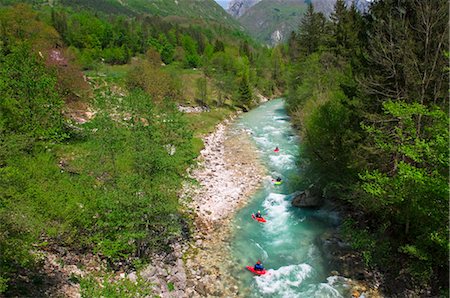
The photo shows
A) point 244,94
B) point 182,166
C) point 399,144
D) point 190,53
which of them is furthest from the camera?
point 190,53

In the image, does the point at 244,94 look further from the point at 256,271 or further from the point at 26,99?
the point at 256,271

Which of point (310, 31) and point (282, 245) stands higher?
point (310, 31)

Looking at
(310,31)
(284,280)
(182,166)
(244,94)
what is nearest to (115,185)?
(182,166)

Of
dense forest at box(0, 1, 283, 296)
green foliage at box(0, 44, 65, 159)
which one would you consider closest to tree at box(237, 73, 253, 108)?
dense forest at box(0, 1, 283, 296)

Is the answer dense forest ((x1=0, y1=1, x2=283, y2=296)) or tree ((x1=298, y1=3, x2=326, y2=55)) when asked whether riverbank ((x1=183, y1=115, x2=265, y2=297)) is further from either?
tree ((x1=298, y1=3, x2=326, y2=55))

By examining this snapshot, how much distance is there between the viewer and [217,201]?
92.9 feet

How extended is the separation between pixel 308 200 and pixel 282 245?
5.47 meters

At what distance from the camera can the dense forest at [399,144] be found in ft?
44.4

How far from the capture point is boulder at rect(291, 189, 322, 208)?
2616 centimetres

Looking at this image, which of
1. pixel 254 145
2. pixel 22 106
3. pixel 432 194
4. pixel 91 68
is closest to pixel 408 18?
pixel 432 194

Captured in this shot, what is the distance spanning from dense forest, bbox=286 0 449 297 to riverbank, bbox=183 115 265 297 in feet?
26.7

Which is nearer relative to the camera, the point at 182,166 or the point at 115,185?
the point at 115,185

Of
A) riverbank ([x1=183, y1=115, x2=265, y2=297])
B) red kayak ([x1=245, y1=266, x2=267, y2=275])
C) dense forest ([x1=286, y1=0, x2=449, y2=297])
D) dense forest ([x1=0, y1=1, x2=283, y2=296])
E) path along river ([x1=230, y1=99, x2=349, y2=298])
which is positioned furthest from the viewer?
red kayak ([x1=245, y1=266, x2=267, y2=275])

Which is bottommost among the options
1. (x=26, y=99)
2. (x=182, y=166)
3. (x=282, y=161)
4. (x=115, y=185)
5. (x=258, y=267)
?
(x=258, y=267)
